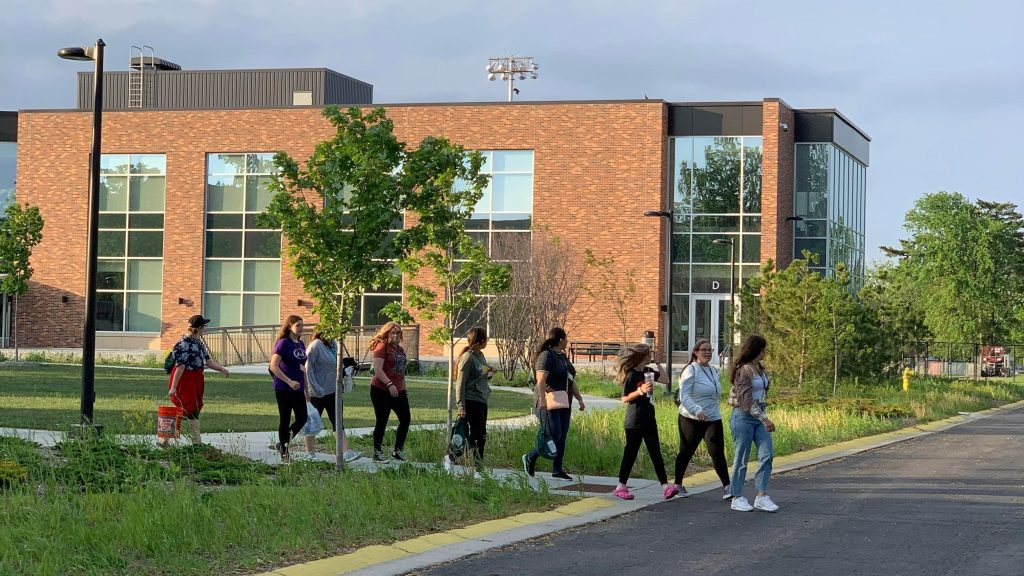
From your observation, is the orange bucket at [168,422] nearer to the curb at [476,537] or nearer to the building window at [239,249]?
the curb at [476,537]

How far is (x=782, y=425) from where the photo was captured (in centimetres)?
2022

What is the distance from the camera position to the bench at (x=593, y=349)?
4497cm

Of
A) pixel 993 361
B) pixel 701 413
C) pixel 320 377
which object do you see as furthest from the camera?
pixel 993 361

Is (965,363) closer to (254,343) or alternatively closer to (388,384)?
(254,343)

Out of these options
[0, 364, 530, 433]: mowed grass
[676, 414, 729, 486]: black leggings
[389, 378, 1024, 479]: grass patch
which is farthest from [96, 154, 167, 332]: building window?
[676, 414, 729, 486]: black leggings

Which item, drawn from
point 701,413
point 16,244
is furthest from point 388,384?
point 16,244

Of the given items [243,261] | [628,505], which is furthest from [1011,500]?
[243,261]

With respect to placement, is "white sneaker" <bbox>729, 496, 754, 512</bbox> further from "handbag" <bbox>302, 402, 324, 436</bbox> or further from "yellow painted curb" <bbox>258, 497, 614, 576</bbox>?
"handbag" <bbox>302, 402, 324, 436</bbox>

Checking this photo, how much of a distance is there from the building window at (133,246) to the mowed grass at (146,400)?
18.4 m

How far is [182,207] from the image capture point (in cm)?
5147

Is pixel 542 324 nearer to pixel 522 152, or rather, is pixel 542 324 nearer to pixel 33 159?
pixel 522 152

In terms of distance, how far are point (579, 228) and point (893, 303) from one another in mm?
15191

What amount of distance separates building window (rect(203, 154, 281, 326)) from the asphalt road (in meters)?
38.1

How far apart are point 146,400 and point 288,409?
8.39 meters
